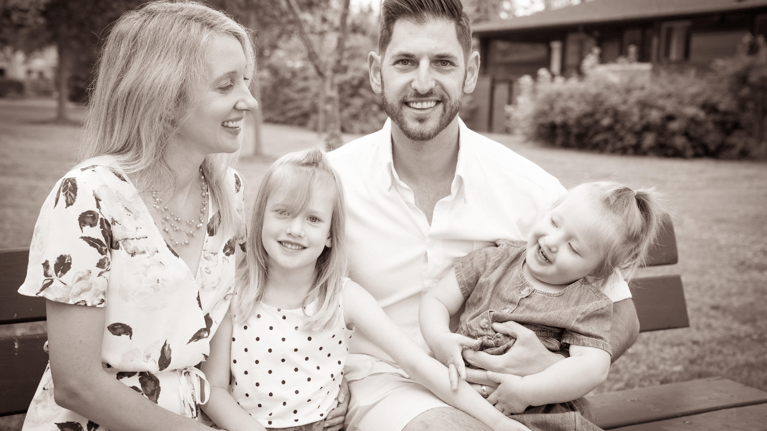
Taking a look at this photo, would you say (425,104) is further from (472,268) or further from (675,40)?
(675,40)

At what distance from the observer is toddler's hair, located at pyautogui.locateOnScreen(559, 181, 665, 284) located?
2389 mm

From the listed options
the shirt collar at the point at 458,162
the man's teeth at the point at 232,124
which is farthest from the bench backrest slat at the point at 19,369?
the shirt collar at the point at 458,162

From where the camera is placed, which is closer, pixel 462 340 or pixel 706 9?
pixel 462 340

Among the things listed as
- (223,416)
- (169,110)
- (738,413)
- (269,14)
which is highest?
(269,14)

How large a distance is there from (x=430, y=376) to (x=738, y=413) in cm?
159

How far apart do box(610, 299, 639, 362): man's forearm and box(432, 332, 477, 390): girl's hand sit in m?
0.60

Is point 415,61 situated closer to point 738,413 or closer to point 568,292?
point 568,292

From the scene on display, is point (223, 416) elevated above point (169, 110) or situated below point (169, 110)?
below

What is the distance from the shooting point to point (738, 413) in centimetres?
300

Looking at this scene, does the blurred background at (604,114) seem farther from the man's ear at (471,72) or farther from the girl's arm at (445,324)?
the girl's arm at (445,324)

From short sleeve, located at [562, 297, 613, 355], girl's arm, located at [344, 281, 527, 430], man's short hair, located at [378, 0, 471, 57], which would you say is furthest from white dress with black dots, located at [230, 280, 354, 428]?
man's short hair, located at [378, 0, 471, 57]

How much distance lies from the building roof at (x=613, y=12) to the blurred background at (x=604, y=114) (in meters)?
0.09

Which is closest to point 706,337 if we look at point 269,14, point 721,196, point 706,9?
point 721,196

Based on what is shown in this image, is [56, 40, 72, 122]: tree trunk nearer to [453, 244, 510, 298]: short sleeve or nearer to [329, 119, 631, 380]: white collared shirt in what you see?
[329, 119, 631, 380]: white collared shirt
